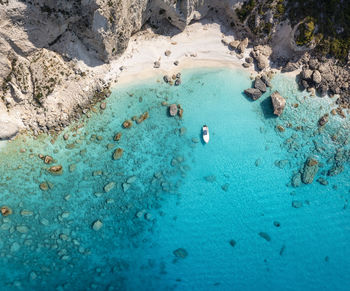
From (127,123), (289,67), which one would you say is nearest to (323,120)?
(289,67)

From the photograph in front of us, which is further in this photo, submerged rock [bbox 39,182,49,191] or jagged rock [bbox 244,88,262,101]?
jagged rock [bbox 244,88,262,101]

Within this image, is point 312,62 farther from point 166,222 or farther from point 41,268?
point 41,268

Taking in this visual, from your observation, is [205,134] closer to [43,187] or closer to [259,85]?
[259,85]

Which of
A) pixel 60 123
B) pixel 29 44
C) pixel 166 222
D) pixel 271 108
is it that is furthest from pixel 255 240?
pixel 29 44

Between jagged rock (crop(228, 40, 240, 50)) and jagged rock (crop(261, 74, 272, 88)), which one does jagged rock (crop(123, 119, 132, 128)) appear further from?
jagged rock (crop(261, 74, 272, 88))

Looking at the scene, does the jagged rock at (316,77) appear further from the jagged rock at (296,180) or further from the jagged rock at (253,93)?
the jagged rock at (296,180)

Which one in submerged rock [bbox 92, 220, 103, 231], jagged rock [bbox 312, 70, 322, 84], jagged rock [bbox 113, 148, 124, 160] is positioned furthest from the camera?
jagged rock [bbox 312, 70, 322, 84]

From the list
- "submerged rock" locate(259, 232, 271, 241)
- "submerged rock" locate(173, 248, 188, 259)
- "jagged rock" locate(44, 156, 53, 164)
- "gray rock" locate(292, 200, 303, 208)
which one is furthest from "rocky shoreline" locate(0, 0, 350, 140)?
"submerged rock" locate(173, 248, 188, 259)
